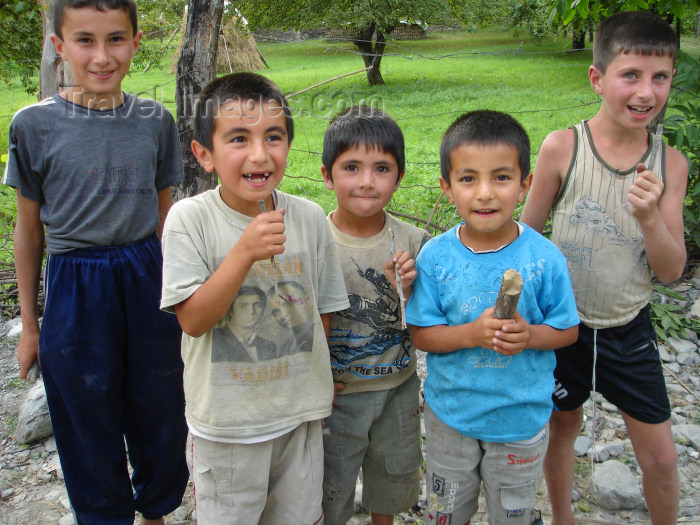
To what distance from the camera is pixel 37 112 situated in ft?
6.08

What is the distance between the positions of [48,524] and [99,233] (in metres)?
1.35

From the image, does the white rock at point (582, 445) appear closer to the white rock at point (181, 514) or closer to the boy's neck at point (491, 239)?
the boy's neck at point (491, 239)

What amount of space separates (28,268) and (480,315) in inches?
61.0

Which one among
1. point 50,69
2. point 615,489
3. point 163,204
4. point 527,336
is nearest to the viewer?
point 527,336

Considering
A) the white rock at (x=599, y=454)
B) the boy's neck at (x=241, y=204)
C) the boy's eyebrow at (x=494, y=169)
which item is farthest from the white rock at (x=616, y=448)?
the boy's neck at (x=241, y=204)

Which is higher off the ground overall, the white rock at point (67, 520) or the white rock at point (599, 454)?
the white rock at point (599, 454)

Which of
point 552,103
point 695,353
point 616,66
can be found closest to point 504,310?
point 616,66

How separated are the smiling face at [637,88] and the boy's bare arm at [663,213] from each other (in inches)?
6.8

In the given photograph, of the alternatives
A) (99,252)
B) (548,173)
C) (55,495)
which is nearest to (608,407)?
(548,173)

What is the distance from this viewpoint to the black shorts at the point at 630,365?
192cm

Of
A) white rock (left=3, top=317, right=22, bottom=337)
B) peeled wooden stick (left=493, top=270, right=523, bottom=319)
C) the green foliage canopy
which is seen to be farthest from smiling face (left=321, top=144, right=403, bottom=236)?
the green foliage canopy

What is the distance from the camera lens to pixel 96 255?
1921 millimetres

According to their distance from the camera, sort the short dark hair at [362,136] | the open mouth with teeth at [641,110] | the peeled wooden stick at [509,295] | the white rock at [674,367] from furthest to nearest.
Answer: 1. the white rock at [674,367]
2. the short dark hair at [362,136]
3. the open mouth with teeth at [641,110]
4. the peeled wooden stick at [509,295]

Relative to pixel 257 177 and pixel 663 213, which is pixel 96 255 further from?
pixel 663 213
